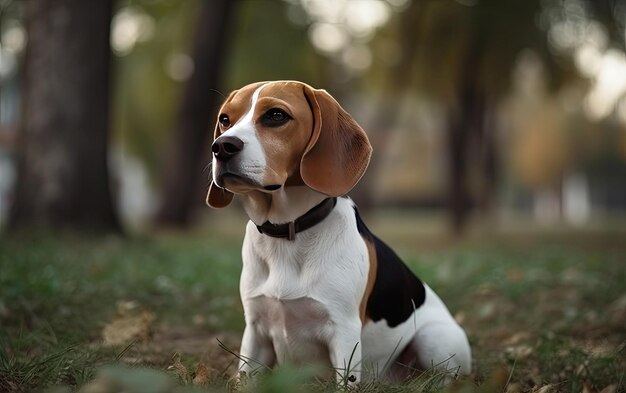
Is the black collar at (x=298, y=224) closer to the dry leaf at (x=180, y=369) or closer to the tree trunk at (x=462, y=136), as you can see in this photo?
the dry leaf at (x=180, y=369)

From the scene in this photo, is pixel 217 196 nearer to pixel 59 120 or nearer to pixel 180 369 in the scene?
pixel 180 369

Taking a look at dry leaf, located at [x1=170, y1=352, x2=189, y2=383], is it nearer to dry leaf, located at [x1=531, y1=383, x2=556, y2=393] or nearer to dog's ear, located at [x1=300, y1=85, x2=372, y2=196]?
dog's ear, located at [x1=300, y1=85, x2=372, y2=196]

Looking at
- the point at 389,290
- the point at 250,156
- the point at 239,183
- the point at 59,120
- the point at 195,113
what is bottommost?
the point at 195,113

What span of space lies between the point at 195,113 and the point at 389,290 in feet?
49.3

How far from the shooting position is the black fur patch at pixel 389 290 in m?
3.55

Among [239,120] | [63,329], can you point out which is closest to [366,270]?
[239,120]

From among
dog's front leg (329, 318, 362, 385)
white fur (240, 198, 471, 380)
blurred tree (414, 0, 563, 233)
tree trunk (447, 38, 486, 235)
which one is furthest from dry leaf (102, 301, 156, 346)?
tree trunk (447, 38, 486, 235)

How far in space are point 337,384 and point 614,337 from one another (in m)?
3.01

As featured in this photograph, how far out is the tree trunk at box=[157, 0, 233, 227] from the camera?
17.3 meters

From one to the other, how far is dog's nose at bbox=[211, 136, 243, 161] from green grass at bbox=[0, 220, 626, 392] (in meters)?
0.91

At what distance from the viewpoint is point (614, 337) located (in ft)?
17.0

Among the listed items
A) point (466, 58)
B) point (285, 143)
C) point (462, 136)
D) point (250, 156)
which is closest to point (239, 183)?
point (250, 156)

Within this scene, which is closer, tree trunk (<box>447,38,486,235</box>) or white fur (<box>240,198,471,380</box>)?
white fur (<box>240,198,471,380</box>)

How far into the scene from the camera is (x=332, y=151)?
3.34 meters
